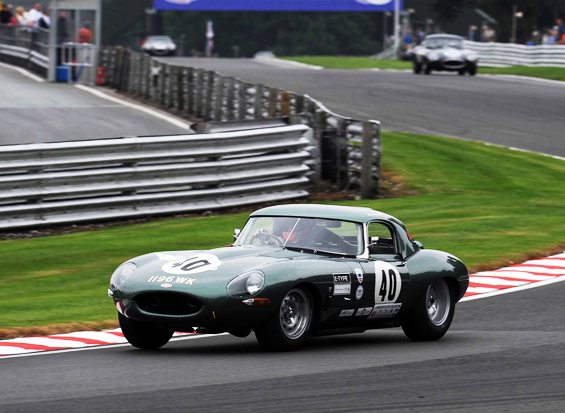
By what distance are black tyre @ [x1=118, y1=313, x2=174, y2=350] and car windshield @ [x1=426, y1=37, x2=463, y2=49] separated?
38.8m

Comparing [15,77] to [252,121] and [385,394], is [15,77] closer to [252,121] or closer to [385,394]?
[252,121]

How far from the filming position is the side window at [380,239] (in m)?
10.8

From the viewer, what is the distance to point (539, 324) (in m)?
11.6

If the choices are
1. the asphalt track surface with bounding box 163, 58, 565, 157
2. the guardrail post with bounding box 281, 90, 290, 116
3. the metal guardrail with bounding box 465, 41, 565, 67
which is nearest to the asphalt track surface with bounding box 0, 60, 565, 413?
the guardrail post with bounding box 281, 90, 290, 116

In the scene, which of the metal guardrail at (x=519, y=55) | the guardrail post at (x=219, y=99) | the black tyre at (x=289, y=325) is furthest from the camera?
the metal guardrail at (x=519, y=55)

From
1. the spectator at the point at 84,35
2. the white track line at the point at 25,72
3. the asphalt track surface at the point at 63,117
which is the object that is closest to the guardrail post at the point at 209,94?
the asphalt track surface at the point at 63,117

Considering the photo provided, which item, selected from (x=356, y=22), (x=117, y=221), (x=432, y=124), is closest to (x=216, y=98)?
(x=432, y=124)

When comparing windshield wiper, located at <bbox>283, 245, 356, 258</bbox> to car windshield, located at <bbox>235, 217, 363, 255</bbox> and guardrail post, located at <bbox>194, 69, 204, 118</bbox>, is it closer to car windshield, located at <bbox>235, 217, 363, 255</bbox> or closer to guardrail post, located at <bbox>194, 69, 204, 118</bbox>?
car windshield, located at <bbox>235, 217, 363, 255</bbox>

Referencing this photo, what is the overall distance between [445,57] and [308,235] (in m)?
38.0

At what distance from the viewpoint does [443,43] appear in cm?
4788

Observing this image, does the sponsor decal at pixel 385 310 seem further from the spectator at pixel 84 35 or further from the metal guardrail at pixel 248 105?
the spectator at pixel 84 35

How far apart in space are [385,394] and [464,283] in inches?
135

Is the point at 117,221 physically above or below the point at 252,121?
below

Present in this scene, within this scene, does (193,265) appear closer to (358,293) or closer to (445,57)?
(358,293)
